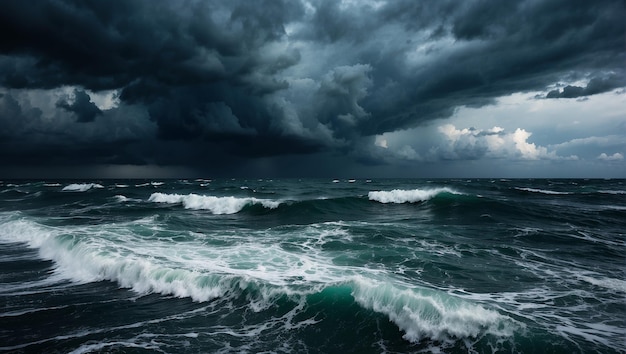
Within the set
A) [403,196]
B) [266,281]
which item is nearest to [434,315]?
[266,281]

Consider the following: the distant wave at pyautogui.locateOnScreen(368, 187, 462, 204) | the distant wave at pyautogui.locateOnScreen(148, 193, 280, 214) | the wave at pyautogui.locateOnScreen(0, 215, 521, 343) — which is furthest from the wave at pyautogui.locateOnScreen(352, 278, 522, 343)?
the distant wave at pyautogui.locateOnScreen(368, 187, 462, 204)

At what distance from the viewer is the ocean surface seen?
6828 millimetres

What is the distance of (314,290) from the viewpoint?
30.2 ft

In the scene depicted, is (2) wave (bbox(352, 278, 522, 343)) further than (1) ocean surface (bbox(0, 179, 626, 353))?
Yes

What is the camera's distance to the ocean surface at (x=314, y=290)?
22.4ft

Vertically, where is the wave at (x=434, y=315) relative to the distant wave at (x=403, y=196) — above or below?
below

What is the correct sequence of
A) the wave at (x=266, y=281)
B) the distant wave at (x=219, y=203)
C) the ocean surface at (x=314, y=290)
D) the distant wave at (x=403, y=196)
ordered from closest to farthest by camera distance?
the ocean surface at (x=314, y=290) → the wave at (x=266, y=281) → the distant wave at (x=219, y=203) → the distant wave at (x=403, y=196)

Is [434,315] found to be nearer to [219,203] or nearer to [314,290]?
[314,290]

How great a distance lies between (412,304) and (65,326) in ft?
25.7

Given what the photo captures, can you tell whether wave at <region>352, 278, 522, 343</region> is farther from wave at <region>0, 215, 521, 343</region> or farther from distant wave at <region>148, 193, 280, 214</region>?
distant wave at <region>148, 193, 280, 214</region>

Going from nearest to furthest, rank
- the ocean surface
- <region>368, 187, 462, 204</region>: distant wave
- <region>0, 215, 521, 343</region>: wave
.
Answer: the ocean surface
<region>0, 215, 521, 343</region>: wave
<region>368, 187, 462, 204</region>: distant wave

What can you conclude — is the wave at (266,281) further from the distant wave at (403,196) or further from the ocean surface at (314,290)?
the distant wave at (403,196)

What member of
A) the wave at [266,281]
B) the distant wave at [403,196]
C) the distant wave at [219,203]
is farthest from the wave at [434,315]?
the distant wave at [403,196]

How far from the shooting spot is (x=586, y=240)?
16438mm
